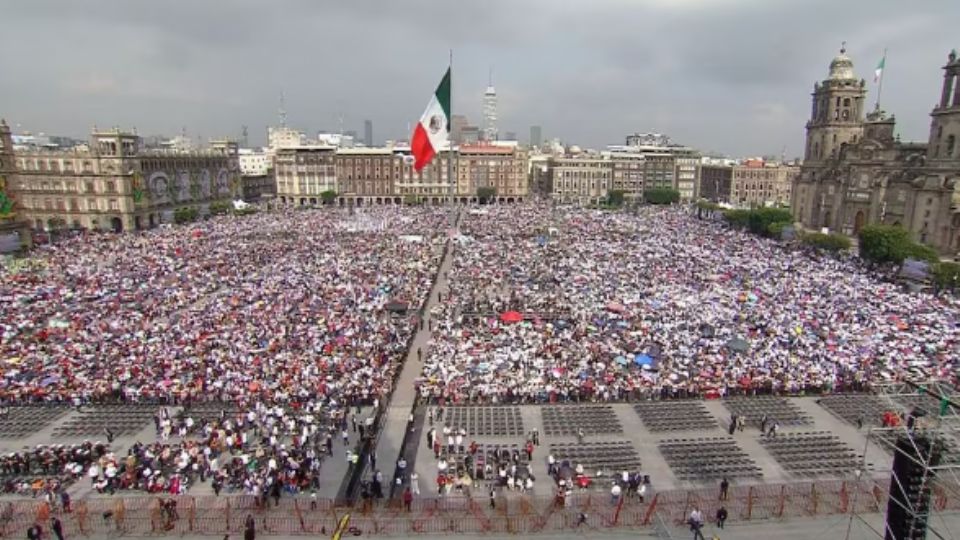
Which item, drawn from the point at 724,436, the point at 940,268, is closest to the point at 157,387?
the point at 724,436

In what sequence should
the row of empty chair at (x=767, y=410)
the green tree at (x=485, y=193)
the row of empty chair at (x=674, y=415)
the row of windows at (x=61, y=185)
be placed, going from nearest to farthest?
the row of empty chair at (x=674, y=415)
the row of empty chair at (x=767, y=410)
the row of windows at (x=61, y=185)
the green tree at (x=485, y=193)

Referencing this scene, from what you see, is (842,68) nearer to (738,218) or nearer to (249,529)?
(738,218)

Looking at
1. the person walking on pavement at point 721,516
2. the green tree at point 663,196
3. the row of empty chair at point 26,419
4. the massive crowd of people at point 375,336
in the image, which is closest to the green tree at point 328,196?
the massive crowd of people at point 375,336

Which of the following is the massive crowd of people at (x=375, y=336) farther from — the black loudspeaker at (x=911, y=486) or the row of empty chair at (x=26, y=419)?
the black loudspeaker at (x=911, y=486)

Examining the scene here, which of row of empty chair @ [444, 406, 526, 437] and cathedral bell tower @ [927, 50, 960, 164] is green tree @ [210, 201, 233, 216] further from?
cathedral bell tower @ [927, 50, 960, 164]

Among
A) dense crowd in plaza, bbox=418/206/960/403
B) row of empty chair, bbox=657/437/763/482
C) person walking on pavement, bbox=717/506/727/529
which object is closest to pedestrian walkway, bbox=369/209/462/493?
dense crowd in plaza, bbox=418/206/960/403

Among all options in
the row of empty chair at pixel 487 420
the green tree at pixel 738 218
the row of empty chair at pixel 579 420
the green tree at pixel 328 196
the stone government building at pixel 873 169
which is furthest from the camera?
the green tree at pixel 328 196

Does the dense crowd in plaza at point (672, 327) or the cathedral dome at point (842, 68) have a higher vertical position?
the cathedral dome at point (842, 68)
